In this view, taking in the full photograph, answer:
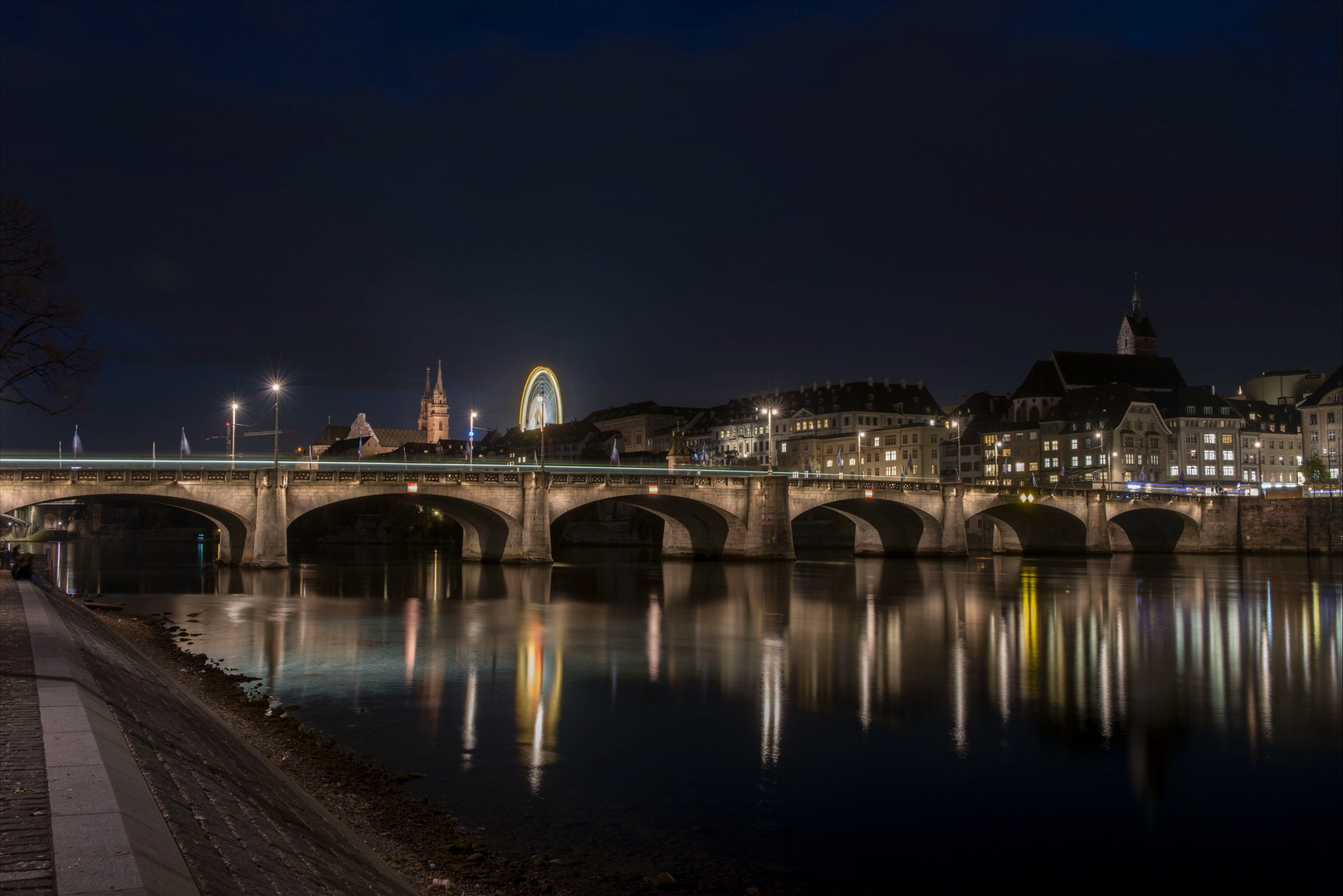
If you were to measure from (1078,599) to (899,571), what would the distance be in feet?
69.6

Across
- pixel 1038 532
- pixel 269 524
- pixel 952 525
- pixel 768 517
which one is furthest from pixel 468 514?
pixel 1038 532

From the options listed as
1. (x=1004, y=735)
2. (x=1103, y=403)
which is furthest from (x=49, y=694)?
(x=1103, y=403)

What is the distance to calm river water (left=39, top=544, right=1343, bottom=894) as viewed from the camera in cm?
1248

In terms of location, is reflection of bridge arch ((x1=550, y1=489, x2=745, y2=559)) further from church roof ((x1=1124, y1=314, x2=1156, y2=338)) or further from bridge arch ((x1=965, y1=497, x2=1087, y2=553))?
church roof ((x1=1124, y1=314, x2=1156, y2=338))

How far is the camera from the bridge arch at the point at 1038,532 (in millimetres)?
94500

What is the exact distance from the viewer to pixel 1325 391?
444 feet

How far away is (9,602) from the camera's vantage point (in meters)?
23.1

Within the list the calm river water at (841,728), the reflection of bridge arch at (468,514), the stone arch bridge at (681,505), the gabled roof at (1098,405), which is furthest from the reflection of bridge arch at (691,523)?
the gabled roof at (1098,405)

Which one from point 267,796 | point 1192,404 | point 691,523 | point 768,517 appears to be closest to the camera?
point 267,796

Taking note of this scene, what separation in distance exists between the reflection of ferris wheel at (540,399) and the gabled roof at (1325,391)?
103608 mm

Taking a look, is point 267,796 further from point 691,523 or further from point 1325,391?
point 1325,391

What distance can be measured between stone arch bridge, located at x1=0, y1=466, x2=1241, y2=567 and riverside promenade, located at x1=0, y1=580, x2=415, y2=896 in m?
44.7

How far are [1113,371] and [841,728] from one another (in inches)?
5521

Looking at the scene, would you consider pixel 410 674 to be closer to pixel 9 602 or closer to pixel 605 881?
pixel 9 602
